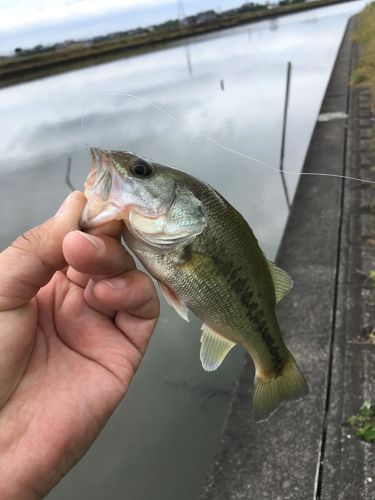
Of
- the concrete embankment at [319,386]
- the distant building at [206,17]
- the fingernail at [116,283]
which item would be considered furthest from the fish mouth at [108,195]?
the distant building at [206,17]

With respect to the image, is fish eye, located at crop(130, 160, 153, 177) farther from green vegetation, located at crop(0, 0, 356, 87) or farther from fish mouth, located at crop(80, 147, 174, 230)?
green vegetation, located at crop(0, 0, 356, 87)

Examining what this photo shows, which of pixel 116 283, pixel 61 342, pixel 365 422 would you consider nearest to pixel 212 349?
pixel 116 283

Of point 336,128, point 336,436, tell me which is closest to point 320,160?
point 336,128

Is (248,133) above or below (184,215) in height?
below

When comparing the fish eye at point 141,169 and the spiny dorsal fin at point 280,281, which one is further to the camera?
the spiny dorsal fin at point 280,281

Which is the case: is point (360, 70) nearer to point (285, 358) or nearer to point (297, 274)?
point (297, 274)

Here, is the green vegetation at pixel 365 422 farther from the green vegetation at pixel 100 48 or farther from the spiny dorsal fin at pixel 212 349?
the green vegetation at pixel 100 48

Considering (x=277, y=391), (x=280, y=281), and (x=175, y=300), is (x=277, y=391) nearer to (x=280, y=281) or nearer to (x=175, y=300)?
(x=280, y=281)
